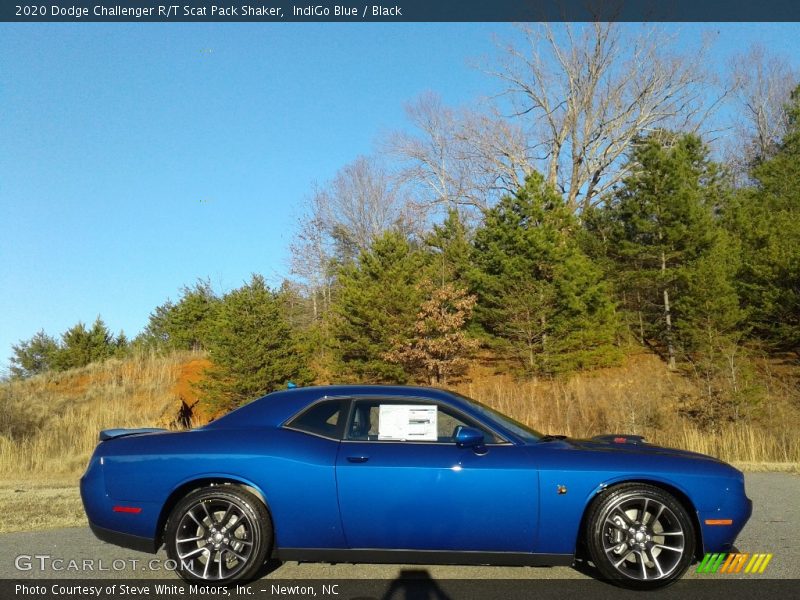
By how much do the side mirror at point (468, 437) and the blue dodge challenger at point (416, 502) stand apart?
0.05ft

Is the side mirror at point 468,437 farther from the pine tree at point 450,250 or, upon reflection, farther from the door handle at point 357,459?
the pine tree at point 450,250

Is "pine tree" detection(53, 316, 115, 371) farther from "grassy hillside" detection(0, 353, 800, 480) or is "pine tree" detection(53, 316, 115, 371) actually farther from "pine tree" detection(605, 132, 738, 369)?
"pine tree" detection(605, 132, 738, 369)

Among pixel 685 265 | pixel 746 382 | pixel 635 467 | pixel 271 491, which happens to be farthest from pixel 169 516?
pixel 685 265

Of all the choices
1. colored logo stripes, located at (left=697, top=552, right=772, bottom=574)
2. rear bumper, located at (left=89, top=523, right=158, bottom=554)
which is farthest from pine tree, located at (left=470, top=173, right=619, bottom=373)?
rear bumper, located at (left=89, top=523, right=158, bottom=554)

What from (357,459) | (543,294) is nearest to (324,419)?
(357,459)

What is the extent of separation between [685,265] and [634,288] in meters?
3.01

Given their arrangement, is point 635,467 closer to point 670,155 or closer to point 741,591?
point 741,591

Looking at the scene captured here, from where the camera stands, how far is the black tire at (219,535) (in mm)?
4766

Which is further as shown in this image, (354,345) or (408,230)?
(408,230)

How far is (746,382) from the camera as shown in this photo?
22125 millimetres

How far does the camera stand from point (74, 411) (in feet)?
76.4

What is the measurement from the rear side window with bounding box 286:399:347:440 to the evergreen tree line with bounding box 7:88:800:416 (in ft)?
76.7

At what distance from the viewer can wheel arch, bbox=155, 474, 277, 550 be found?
4.88 metres

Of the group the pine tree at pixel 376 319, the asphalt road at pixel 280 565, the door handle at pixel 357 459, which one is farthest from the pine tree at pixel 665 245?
the door handle at pixel 357 459
